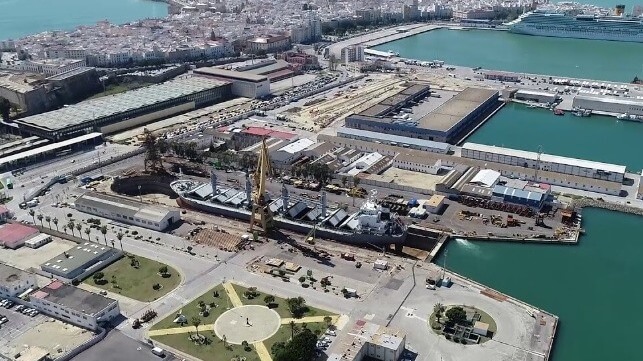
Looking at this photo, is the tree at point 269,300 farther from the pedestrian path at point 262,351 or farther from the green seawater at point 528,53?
the green seawater at point 528,53

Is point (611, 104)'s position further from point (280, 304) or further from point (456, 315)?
point (280, 304)

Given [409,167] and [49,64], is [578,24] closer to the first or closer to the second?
[409,167]

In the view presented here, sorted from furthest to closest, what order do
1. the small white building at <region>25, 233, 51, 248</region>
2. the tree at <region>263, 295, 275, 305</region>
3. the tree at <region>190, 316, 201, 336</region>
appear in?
the small white building at <region>25, 233, 51, 248</region>, the tree at <region>263, 295, 275, 305</region>, the tree at <region>190, 316, 201, 336</region>

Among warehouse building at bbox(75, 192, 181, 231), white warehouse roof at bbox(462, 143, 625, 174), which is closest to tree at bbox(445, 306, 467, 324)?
warehouse building at bbox(75, 192, 181, 231)

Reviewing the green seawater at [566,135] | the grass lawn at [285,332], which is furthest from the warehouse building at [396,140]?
the grass lawn at [285,332]

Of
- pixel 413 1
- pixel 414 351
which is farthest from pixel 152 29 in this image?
pixel 414 351

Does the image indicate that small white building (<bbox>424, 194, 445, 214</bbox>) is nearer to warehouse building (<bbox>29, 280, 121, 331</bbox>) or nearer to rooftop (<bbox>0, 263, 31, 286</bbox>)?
warehouse building (<bbox>29, 280, 121, 331</bbox>)

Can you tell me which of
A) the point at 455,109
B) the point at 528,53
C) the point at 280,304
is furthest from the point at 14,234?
the point at 528,53
